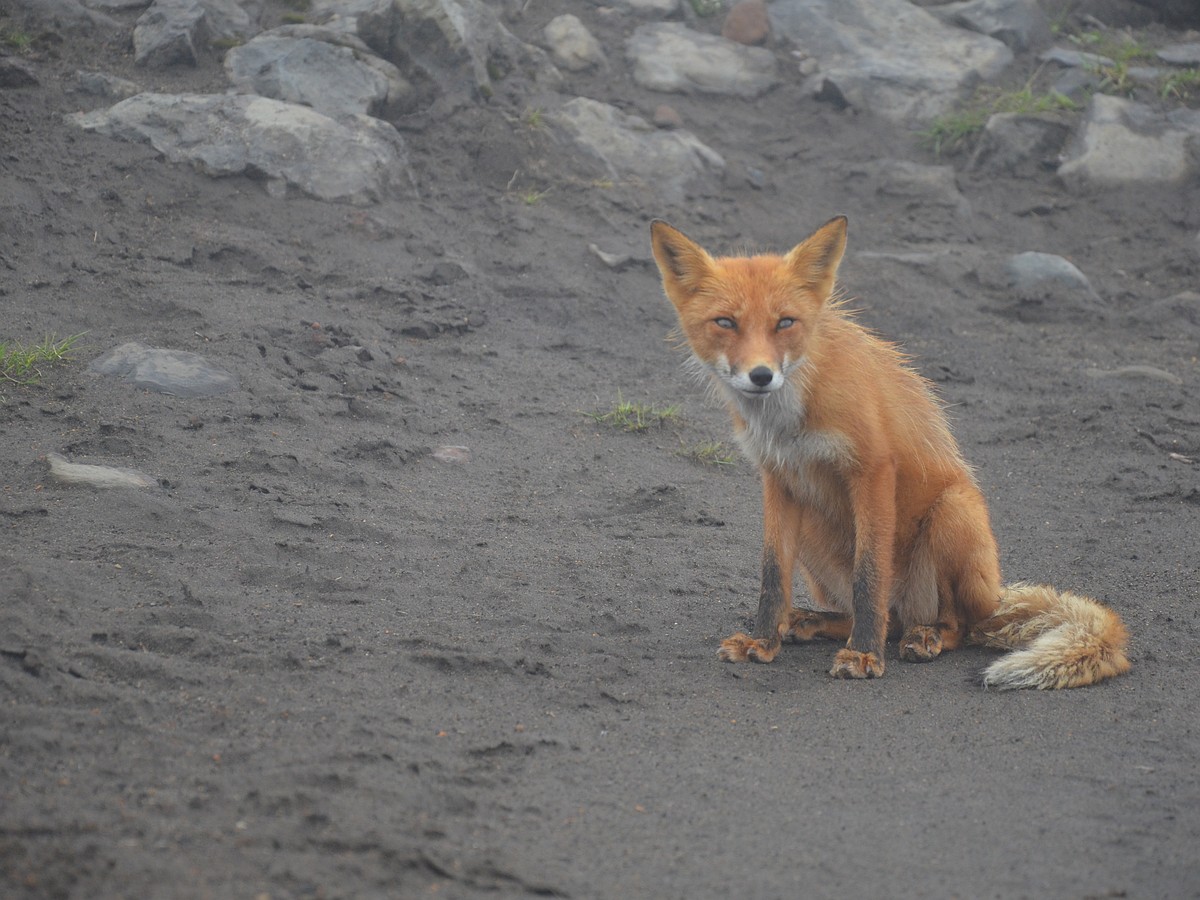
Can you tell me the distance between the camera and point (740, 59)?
41.5ft

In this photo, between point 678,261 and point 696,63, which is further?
point 696,63

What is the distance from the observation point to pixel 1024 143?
467 inches

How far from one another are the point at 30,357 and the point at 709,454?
4.14 m

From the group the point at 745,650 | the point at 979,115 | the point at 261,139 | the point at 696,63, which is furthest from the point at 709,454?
the point at 979,115

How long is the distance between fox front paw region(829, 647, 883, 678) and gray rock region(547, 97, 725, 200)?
22.4 feet

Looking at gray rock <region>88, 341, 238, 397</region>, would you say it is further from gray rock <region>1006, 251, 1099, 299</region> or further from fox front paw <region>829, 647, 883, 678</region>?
gray rock <region>1006, 251, 1099, 299</region>

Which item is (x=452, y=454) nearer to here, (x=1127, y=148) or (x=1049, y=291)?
(x=1049, y=291)

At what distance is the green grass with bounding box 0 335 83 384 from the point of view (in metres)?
6.25

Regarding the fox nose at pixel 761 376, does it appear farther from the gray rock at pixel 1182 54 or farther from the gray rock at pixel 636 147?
the gray rock at pixel 1182 54

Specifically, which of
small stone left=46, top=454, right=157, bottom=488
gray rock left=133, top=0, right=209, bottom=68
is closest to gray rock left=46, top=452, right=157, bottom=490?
small stone left=46, top=454, right=157, bottom=488

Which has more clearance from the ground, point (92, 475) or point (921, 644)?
point (921, 644)

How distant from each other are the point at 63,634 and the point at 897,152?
34.0ft

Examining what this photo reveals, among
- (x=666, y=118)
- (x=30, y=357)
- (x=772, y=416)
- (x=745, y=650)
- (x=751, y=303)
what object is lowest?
(x=30, y=357)

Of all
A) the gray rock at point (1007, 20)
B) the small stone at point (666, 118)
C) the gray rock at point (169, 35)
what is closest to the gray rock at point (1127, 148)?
the gray rock at point (1007, 20)
